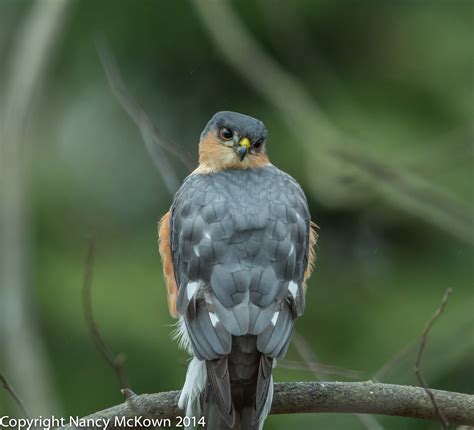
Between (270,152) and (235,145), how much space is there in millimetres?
3292

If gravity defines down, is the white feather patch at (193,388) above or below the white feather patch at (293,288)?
below

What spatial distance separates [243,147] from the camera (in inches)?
239

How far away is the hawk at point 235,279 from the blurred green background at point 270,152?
5.14ft

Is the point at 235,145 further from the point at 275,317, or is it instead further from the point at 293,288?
the point at 275,317

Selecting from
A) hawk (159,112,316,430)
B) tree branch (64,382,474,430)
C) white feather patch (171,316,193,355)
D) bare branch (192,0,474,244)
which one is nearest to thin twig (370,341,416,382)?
tree branch (64,382,474,430)

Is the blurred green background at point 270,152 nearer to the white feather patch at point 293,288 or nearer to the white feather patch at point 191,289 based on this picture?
the white feather patch at point 293,288

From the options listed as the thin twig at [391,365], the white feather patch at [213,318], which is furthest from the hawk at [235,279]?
the thin twig at [391,365]

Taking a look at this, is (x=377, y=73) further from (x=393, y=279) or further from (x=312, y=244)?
(x=312, y=244)

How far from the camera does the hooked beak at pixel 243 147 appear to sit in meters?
6.04

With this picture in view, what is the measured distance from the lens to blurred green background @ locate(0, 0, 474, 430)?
8.15 metres

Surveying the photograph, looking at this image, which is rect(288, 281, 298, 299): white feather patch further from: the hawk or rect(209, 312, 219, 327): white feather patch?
rect(209, 312, 219, 327): white feather patch

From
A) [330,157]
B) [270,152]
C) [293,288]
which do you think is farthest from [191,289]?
[270,152]

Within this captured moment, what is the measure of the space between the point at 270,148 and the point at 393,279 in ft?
5.31

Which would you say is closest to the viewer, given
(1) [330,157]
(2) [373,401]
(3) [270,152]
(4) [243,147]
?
(2) [373,401]
